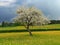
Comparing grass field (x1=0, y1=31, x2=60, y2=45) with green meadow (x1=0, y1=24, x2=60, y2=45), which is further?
→ green meadow (x1=0, y1=24, x2=60, y2=45)

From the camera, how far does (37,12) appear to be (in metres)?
58.9

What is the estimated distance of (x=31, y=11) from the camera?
5925cm

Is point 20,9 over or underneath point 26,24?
over

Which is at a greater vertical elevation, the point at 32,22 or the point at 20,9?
the point at 20,9

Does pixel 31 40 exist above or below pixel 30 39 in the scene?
above

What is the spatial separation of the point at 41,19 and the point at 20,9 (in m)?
6.78

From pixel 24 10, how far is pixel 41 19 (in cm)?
561

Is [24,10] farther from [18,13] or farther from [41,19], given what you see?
[41,19]

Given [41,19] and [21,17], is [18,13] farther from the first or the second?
[41,19]

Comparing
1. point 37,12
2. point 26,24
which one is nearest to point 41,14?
point 37,12

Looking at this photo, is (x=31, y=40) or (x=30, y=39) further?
(x=30, y=39)

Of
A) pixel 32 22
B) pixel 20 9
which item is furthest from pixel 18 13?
A: pixel 32 22

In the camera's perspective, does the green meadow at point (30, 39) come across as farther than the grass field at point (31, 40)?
Yes

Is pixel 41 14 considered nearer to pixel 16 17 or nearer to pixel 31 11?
pixel 31 11
